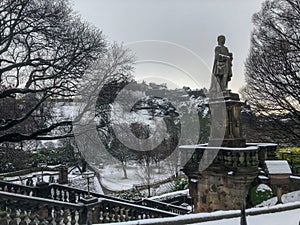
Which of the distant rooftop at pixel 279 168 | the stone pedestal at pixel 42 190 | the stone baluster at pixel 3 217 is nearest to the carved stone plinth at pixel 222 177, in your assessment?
the distant rooftop at pixel 279 168

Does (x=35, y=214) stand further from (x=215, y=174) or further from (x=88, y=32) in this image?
(x=88, y=32)

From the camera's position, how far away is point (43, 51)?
39.8 feet

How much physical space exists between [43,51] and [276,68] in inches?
519

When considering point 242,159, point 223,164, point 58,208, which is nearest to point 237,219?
point 242,159

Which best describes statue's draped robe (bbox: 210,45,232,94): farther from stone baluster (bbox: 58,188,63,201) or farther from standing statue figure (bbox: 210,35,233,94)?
stone baluster (bbox: 58,188,63,201)

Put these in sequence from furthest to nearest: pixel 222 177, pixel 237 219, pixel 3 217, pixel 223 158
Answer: pixel 222 177 < pixel 223 158 < pixel 237 219 < pixel 3 217

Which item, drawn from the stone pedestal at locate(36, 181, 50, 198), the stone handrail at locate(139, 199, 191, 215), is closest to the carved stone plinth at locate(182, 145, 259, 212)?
the stone handrail at locate(139, 199, 191, 215)

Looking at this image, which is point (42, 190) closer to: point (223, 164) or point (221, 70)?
point (223, 164)

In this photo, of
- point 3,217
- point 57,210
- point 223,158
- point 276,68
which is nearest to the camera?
point 3,217

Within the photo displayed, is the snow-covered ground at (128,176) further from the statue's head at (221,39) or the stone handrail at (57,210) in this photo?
the stone handrail at (57,210)

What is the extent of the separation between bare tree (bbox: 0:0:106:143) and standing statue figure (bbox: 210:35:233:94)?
4.82m

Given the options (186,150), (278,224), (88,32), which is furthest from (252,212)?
(88,32)

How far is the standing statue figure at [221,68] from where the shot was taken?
39.5ft

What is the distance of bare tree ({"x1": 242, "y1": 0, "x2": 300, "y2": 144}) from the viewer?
1748 cm
